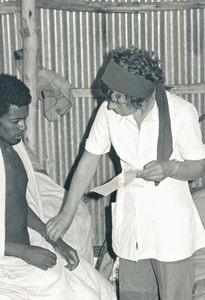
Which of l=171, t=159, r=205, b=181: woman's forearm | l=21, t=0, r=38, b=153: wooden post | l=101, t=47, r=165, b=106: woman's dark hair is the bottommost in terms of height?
l=171, t=159, r=205, b=181: woman's forearm

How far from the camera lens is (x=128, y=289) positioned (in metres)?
3.71

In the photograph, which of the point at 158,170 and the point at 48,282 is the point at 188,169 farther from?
the point at 48,282

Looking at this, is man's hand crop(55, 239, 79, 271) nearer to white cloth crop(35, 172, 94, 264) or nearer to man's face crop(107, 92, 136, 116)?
white cloth crop(35, 172, 94, 264)

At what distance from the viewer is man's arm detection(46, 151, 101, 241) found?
3561 millimetres

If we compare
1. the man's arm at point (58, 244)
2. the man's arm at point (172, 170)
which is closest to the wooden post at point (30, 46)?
the man's arm at point (58, 244)

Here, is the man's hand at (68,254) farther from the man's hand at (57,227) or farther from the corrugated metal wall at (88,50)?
the corrugated metal wall at (88,50)

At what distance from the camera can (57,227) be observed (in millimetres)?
3561

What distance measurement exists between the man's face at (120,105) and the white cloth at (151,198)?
12cm

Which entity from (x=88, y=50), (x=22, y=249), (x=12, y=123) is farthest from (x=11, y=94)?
(x=88, y=50)

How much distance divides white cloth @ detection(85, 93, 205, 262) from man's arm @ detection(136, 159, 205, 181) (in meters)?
0.05

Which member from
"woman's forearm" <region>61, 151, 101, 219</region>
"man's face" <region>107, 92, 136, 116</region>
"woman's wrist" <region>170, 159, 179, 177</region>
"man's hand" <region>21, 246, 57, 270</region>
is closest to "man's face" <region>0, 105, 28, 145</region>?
"woman's forearm" <region>61, 151, 101, 219</region>

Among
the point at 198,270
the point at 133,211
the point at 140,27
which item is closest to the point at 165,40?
the point at 140,27

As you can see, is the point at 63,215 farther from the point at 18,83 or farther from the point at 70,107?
the point at 70,107

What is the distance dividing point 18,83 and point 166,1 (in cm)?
265
